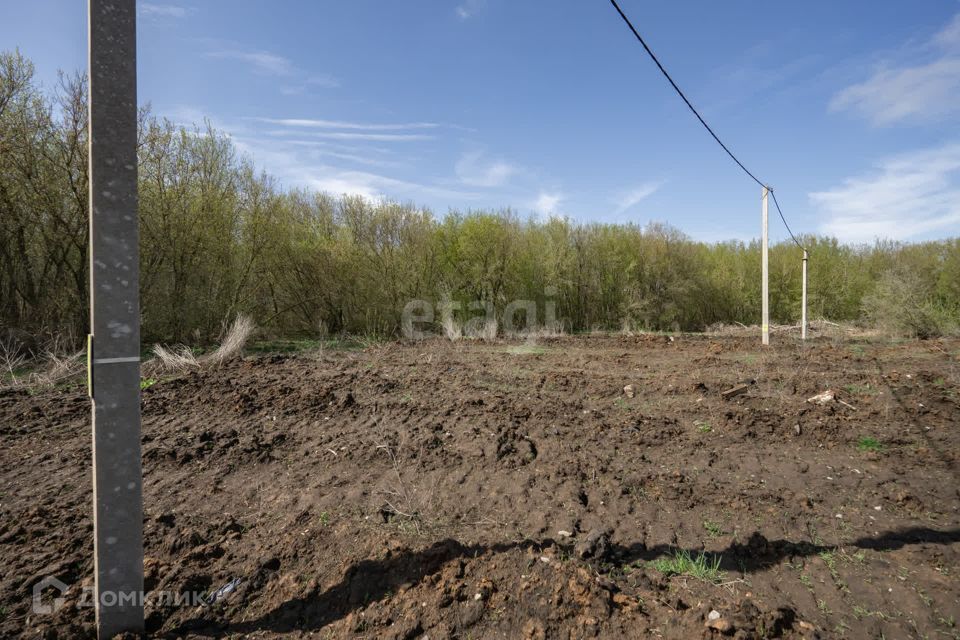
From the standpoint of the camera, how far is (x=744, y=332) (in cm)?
1842

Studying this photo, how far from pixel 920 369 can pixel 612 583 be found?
28.7ft

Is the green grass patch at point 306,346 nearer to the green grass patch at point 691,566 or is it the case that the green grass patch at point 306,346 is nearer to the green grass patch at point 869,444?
the green grass patch at point 691,566

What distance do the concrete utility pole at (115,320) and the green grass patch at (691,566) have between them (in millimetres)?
2700

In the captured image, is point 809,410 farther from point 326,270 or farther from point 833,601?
point 326,270

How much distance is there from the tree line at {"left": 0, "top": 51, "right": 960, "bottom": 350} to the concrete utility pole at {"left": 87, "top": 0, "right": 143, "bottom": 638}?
10929 millimetres

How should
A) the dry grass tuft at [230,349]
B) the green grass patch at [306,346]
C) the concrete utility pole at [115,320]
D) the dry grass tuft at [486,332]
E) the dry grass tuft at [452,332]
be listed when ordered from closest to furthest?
the concrete utility pole at [115,320]
the dry grass tuft at [230,349]
the green grass patch at [306,346]
the dry grass tuft at [452,332]
the dry grass tuft at [486,332]

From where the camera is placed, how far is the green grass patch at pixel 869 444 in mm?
4227

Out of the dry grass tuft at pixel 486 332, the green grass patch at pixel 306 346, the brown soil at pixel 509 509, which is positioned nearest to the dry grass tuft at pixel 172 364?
the brown soil at pixel 509 509

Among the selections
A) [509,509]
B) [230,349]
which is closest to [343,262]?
[230,349]

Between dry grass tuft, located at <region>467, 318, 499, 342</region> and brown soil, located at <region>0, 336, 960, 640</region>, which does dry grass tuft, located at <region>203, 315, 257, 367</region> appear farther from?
dry grass tuft, located at <region>467, 318, 499, 342</region>

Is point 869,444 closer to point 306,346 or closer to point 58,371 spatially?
point 58,371

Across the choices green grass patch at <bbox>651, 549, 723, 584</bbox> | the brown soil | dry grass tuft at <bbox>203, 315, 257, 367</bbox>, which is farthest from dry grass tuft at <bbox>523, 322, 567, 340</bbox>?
green grass patch at <bbox>651, 549, 723, 584</bbox>

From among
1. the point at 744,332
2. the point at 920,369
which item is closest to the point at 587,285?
the point at 744,332

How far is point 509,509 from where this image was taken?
3.12 meters
